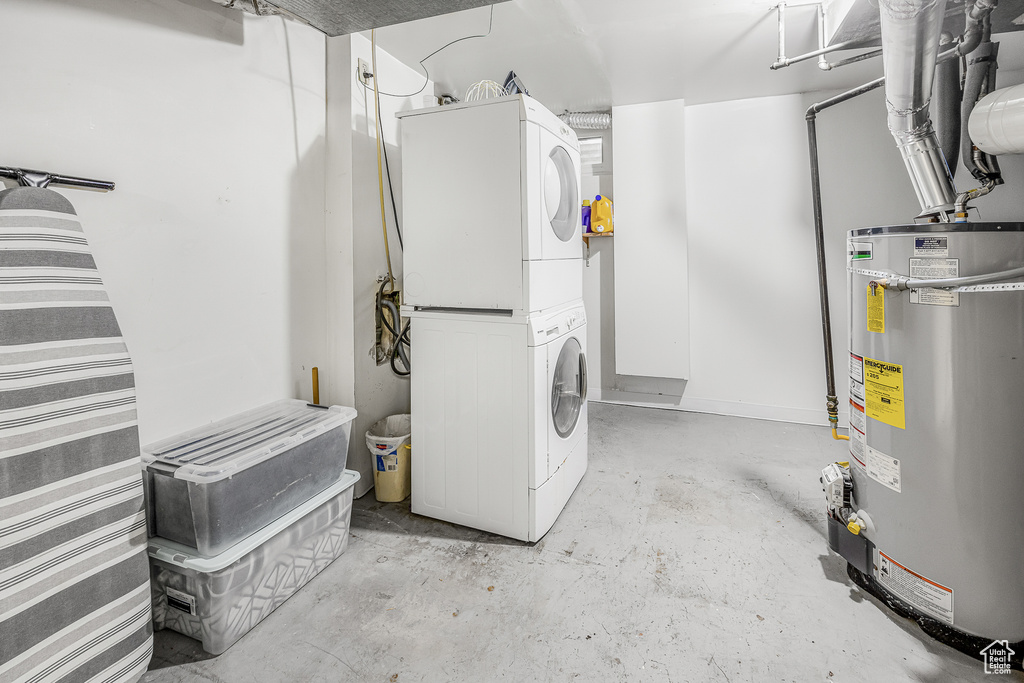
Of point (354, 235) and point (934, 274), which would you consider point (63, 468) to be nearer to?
point (354, 235)

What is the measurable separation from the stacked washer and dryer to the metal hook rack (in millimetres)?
1134

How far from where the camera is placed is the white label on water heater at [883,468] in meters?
1.56

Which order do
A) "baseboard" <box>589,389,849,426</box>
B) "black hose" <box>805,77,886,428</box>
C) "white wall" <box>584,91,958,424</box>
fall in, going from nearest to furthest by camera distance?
"black hose" <box>805,77,886,428</box> → "white wall" <box>584,91,958,424</box> → "baseboard" <box>589,389,849,426</box>

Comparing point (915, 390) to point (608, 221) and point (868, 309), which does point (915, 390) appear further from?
point (608, 221)

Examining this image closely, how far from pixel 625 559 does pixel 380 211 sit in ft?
7.05

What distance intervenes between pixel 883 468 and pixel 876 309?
1.81 feet

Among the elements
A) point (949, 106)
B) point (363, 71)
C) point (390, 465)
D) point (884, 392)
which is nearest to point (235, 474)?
point (390, 465)

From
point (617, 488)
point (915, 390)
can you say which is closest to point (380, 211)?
point (617, 488)

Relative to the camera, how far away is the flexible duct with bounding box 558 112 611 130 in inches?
153

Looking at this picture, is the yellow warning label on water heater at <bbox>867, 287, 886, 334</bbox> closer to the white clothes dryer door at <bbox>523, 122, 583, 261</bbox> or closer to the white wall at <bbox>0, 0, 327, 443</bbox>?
the white clothes dryer door at <bbox>523, 122, 583, 261</bbox>

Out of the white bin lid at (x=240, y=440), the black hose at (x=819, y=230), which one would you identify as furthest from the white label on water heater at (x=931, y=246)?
the white bin lid at (x=240, y=440)

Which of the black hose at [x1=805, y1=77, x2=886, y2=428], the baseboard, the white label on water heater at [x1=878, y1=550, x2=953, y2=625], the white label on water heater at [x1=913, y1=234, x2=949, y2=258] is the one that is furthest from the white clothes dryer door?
the baseboard

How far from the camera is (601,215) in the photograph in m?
3.90

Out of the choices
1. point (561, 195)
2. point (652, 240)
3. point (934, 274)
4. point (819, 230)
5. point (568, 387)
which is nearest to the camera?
point (934, 274)
